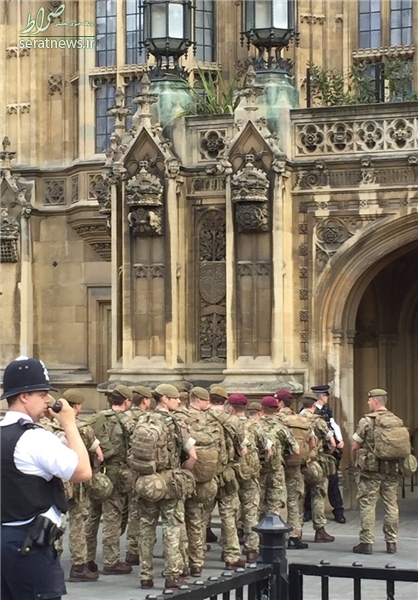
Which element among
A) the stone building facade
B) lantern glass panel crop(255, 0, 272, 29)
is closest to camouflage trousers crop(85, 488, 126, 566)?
the stone building facade

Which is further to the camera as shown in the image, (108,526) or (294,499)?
(294,499)

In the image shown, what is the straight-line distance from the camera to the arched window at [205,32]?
24.2 m

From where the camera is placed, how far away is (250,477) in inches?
590

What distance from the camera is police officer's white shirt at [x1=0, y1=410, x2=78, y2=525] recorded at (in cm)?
720

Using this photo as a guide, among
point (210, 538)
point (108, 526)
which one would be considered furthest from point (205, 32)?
point (108, 526)

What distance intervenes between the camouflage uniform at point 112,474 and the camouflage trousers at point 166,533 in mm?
812

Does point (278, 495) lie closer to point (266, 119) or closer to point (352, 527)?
point (352, 527)

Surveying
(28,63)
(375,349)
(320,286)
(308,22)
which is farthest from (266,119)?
(28,63)

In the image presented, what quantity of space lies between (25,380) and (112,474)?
6840 mm

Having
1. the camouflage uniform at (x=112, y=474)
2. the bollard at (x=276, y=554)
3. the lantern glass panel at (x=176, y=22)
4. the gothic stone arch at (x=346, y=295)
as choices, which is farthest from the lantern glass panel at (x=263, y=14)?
the bollard at (x=276, y=554)

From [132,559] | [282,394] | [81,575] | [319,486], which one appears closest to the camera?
[81,575]

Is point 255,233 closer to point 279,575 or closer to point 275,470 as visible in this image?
point 275,470
